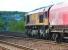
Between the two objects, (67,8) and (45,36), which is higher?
(67,8)

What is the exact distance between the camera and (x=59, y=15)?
26.3 meters

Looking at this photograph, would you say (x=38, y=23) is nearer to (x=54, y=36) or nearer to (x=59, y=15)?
(x=54, y=36)

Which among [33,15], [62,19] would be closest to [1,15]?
[33,15]

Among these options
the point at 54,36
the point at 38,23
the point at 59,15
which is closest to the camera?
the point at 59,15

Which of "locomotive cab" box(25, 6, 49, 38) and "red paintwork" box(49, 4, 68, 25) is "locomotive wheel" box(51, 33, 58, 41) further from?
"locomotive cab" box(25, 6, 49, 38)

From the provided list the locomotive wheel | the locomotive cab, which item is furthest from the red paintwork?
the locomotive cab

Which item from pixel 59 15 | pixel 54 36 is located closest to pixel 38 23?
pixel 54 36

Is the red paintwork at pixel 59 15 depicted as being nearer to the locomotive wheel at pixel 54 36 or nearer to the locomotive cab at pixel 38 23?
the locomotive wheel at pixel 54 36

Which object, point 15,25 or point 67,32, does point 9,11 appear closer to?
point 15,25

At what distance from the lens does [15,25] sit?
5969cm

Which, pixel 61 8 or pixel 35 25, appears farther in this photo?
pixel 35 25

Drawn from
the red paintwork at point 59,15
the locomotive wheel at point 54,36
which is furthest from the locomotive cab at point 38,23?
the locomotive wheel at point 54,36

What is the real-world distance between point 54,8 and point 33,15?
297 inches

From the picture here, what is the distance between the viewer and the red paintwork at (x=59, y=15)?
25172mm
